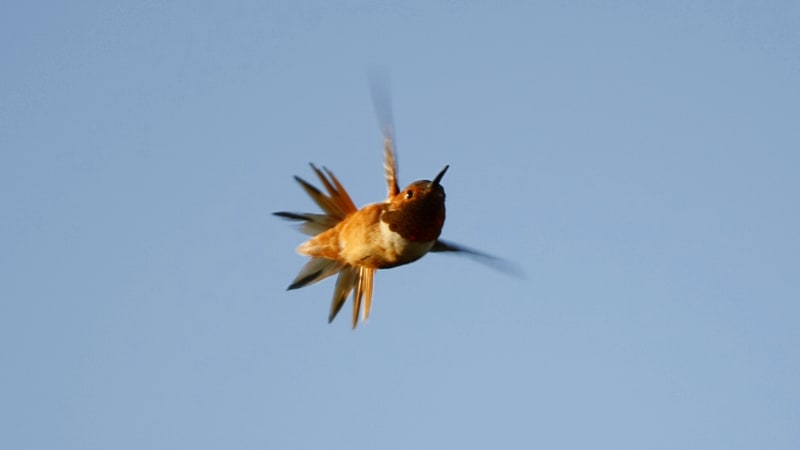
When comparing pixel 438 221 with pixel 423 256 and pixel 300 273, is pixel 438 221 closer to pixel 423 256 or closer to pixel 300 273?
pixel 423 256

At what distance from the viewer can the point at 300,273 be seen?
28.9 feet

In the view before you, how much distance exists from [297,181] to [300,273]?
0.76 metres

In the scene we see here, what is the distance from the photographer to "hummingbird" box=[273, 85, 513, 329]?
25.9 ft

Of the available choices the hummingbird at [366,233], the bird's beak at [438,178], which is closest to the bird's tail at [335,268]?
the hummingbird at [366,233]

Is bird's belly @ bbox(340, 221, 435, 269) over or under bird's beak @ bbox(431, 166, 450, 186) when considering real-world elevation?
under

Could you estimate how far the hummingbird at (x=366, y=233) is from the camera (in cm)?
788

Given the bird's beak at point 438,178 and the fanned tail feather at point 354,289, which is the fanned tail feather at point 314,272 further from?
the bird's beak at point 438,178

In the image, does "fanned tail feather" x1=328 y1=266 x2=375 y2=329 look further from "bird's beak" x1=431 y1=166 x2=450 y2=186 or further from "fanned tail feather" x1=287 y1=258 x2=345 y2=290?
"bird's beak" x1=431 y1=166 x2=450 y2=186

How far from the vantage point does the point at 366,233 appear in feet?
27.0

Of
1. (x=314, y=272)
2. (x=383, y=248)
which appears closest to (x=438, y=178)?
(x=383, y=248)

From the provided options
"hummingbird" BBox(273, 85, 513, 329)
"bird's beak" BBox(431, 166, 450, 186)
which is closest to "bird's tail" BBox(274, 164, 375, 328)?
"hummingbird" BBox(273, 85, 513, 329)

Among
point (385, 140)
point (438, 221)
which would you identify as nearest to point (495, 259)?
point (438, 221)

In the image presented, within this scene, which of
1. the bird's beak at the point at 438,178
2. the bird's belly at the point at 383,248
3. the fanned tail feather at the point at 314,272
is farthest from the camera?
the fanned tail feather at the point at 314,272

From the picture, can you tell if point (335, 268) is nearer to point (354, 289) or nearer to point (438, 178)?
Answer: point (354, 289)
